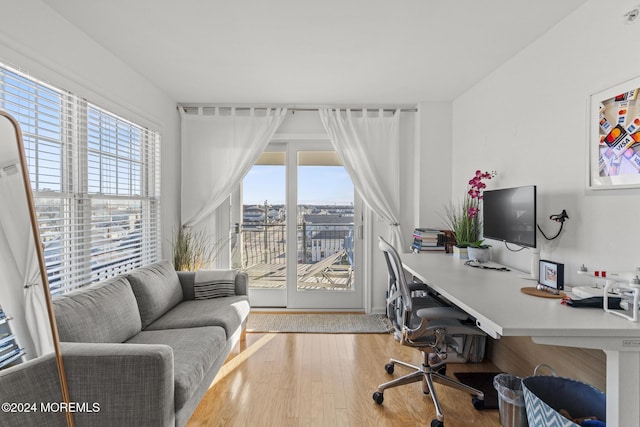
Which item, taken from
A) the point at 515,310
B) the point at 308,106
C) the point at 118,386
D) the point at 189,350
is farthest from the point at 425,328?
the point at 308,106

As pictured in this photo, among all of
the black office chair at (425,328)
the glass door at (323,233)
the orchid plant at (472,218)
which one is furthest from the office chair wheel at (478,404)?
the glass door at (323,233)

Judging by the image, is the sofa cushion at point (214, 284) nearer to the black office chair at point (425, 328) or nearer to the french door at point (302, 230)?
the french door at point (302, 230)

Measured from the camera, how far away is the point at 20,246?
146cm

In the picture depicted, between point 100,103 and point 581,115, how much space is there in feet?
10.6

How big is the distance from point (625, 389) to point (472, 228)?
6.25 ft

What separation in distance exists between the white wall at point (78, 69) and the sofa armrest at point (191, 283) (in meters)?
0.62

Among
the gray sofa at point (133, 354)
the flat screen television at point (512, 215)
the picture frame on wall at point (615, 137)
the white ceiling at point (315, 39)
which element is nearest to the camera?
the gray sofa at point (133, 354)

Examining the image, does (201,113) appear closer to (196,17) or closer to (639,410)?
(196,17)

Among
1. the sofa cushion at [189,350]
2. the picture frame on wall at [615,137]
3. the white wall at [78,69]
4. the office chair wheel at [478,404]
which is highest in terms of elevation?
the white wall at [78,69]

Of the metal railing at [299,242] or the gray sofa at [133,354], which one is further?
the metal railing at [299,242]

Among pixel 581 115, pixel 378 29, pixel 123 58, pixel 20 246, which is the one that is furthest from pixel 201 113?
pixel 581 115

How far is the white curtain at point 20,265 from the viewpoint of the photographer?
4.60ft

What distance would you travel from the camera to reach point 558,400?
1.78m

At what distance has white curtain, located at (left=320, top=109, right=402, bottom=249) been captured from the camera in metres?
3.87
